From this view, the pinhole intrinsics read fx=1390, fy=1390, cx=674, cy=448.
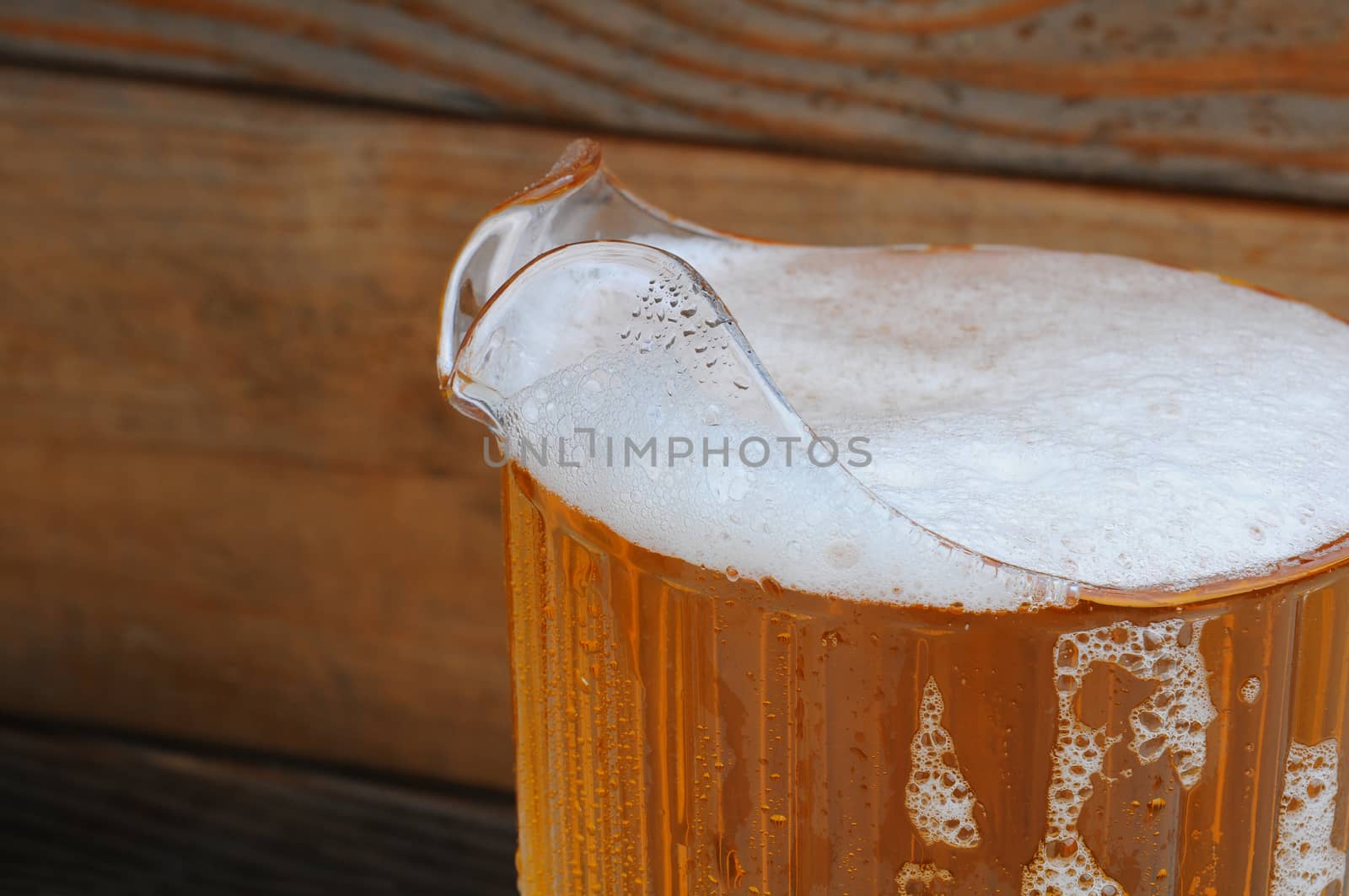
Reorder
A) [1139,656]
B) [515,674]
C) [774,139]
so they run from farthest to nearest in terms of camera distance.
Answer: [774,139]
[515,674]
[1139,656]

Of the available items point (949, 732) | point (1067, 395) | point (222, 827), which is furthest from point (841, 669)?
point (222, 827)

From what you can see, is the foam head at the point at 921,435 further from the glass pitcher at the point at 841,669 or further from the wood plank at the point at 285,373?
the wood plank at the point at 285,373

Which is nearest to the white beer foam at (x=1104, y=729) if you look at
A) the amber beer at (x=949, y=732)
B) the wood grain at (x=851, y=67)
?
the amber beer at (x=949, y=732)

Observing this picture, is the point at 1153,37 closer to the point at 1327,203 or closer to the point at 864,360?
the point at 1327,203

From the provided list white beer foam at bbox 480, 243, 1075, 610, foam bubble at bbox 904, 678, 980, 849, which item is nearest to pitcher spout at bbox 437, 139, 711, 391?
white beer foam at bbox 480, 243, 1075, 610

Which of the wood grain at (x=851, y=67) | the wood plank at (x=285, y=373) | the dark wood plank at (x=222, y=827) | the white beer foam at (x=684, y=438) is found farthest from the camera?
the dark wood plank at (x=222, y=827)

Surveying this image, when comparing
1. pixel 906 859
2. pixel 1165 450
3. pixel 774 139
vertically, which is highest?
pixel 774 139

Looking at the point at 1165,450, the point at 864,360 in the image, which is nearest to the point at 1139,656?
the point at 1165,450
